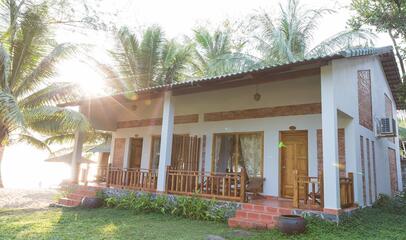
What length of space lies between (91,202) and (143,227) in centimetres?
325

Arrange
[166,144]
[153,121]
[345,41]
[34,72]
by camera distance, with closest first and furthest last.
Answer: [166,144]
[34,72]
[153,121]
[345,41]

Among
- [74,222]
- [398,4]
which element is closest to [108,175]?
[74,222]

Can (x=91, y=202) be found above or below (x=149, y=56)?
below

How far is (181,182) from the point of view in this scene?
28.3ft

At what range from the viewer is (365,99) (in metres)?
10.2

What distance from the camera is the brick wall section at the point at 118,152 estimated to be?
43.9 feet

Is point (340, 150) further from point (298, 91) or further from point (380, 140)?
point (380, 140)

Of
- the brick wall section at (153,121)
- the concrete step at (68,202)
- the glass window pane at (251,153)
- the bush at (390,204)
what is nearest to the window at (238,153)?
the glass window pane at (251,153)

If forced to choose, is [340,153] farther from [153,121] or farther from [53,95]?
[53,95]

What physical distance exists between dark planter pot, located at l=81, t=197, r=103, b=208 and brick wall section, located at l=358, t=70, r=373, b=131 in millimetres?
8370

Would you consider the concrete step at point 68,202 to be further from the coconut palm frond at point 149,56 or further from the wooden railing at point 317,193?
the coconut palm frond at point 149,56

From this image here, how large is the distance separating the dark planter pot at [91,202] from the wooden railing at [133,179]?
0.76 m

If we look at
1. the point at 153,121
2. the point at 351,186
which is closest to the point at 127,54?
the point at 153,121

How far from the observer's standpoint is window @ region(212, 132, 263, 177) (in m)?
9.71
